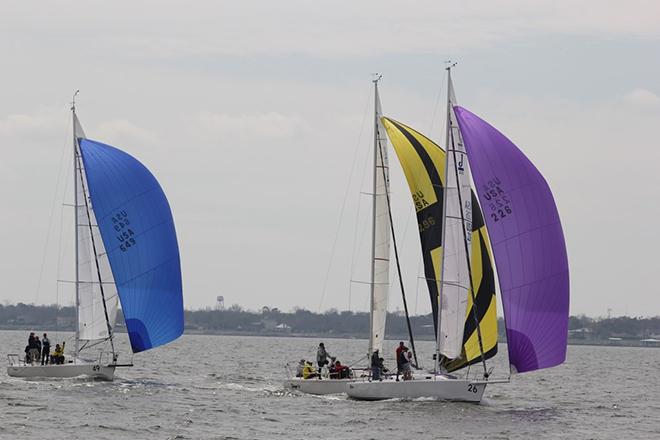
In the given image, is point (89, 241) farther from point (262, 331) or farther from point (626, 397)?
point (262, 331)

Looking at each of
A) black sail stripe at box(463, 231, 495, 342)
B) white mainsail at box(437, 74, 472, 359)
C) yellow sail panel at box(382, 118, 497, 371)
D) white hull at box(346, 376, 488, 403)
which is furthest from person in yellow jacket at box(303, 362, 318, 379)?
black sail stripe at box(463, 231, 495, 342)

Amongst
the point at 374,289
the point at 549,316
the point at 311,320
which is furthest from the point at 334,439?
the point at 311,320

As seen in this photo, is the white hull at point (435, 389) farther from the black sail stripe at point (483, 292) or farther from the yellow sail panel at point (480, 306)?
the black sail stripe at point (483, 292)

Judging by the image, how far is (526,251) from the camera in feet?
106

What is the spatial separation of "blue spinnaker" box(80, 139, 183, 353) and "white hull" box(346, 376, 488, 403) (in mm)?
8785

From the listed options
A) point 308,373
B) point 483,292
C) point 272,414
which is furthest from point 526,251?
point 308,373

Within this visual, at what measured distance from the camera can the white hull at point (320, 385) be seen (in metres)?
36.6

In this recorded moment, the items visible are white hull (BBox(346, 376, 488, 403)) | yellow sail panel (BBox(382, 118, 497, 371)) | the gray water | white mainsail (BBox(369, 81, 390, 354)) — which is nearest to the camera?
the gray water

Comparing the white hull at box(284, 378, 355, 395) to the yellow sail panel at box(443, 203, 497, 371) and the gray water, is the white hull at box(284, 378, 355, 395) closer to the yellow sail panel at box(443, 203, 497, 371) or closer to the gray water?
the gray water

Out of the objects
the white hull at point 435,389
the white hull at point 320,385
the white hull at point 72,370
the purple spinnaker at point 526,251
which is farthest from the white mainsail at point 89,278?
the purple spinnaker at point 526,251

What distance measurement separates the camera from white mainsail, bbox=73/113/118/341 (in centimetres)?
4050

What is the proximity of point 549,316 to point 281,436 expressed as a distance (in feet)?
25.2

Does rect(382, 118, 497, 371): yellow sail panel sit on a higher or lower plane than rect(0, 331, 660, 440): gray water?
higher

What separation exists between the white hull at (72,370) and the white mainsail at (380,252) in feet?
25.8
